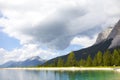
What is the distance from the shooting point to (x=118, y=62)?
6373 inches

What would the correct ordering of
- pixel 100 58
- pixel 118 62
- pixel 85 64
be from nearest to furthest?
pixel 118 62 → pixel 100 58 → pixel 85 64

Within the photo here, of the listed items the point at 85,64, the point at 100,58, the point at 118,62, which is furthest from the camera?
the point at 85,64

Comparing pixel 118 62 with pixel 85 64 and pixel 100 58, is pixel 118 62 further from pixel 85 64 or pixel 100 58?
pixel 85 64

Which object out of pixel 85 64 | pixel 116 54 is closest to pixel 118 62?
pixel 116 54

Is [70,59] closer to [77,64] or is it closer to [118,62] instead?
[77,64]

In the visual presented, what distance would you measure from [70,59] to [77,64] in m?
7.20

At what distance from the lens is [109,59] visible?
168 m

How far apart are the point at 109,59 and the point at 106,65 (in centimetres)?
497

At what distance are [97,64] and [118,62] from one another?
716 inches

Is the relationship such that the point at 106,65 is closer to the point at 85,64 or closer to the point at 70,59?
the point at 85,64

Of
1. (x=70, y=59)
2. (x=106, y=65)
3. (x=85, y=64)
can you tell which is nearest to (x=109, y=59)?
(x=106, y=65)

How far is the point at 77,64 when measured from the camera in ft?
637

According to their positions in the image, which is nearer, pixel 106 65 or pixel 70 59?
pixel 106 65

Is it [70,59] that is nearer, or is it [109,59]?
[109,59]
